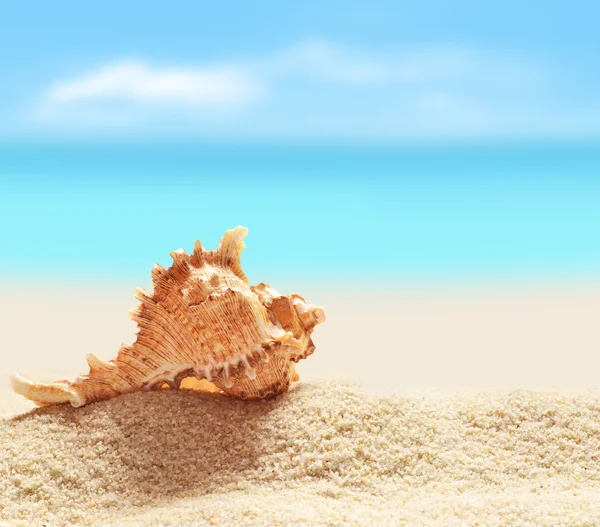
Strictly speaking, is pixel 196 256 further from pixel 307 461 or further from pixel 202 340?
pixel 307 461

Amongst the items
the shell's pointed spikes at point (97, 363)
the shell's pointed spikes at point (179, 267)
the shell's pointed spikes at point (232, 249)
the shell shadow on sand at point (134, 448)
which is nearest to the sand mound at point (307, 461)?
the shell shadow on sand at point (134, 448)

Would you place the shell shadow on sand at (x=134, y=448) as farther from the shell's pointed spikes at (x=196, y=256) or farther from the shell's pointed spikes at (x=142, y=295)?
the shell's pointed spikes at (x=196, y=256)

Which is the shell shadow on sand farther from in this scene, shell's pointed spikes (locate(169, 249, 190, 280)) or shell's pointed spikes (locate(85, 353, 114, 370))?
shell's pointed spikes (locate(169, 249, 190, 280))

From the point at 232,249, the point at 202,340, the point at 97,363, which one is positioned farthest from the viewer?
the point at 232,249

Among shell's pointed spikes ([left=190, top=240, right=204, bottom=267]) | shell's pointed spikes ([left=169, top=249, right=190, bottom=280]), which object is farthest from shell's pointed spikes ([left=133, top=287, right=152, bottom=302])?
shell's pointed spikes ([left=190, top=240, right=204, bottom=267])

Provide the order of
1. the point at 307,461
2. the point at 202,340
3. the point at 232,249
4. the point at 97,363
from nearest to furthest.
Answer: the point at 307,461, the point at 202,340, the point at 97,363, the point at 232,249

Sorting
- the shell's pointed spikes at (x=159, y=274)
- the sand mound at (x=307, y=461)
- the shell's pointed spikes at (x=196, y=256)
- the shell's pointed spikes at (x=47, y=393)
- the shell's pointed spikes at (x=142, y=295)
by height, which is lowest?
the sand mound at (x=307, y=461)

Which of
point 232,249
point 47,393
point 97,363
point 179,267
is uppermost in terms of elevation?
point 232,249

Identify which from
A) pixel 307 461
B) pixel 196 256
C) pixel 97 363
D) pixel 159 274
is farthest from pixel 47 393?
pixel 307 461

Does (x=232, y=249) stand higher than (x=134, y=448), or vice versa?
(x=232, y=249)

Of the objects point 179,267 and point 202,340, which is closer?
point 202,340
